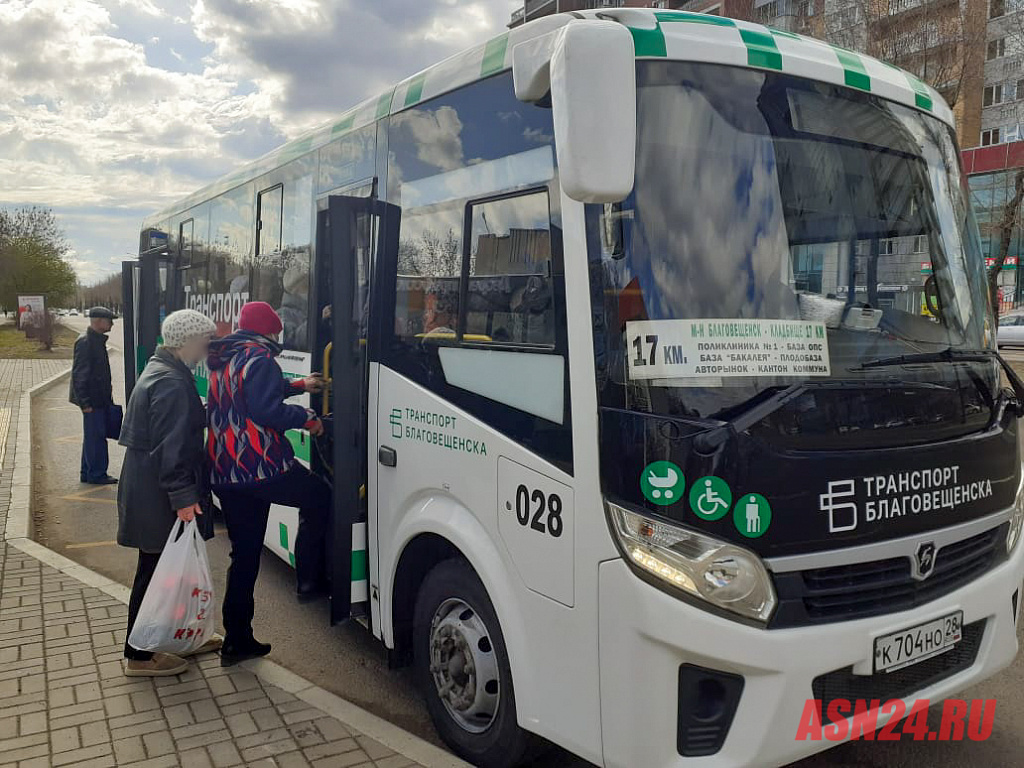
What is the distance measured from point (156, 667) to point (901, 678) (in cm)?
329

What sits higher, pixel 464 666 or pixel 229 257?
pixel 229 257

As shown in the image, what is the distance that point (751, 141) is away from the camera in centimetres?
290

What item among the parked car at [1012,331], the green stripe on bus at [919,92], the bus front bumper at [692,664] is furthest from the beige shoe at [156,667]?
the parked car at [1012,331]

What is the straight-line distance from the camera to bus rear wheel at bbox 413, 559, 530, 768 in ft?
10.5

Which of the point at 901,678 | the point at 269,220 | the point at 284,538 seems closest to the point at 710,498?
the point at 901,678

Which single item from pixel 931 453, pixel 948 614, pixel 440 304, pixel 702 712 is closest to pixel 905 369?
pixel 931 453

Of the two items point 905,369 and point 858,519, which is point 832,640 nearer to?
point 858,519

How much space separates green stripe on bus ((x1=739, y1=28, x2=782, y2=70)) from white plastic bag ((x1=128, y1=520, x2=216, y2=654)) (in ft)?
10.3

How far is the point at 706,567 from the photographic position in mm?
2604

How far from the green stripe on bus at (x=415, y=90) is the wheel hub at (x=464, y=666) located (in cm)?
220

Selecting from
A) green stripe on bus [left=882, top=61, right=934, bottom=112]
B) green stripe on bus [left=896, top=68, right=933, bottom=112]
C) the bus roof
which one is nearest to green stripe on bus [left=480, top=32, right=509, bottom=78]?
the bus roof

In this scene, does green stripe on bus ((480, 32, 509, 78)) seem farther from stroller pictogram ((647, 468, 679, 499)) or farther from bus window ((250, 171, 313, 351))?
bus window ((250, 171, 313, 351))

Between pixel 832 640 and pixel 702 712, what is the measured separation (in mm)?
460

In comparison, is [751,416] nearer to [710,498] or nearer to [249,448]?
[710,498]
